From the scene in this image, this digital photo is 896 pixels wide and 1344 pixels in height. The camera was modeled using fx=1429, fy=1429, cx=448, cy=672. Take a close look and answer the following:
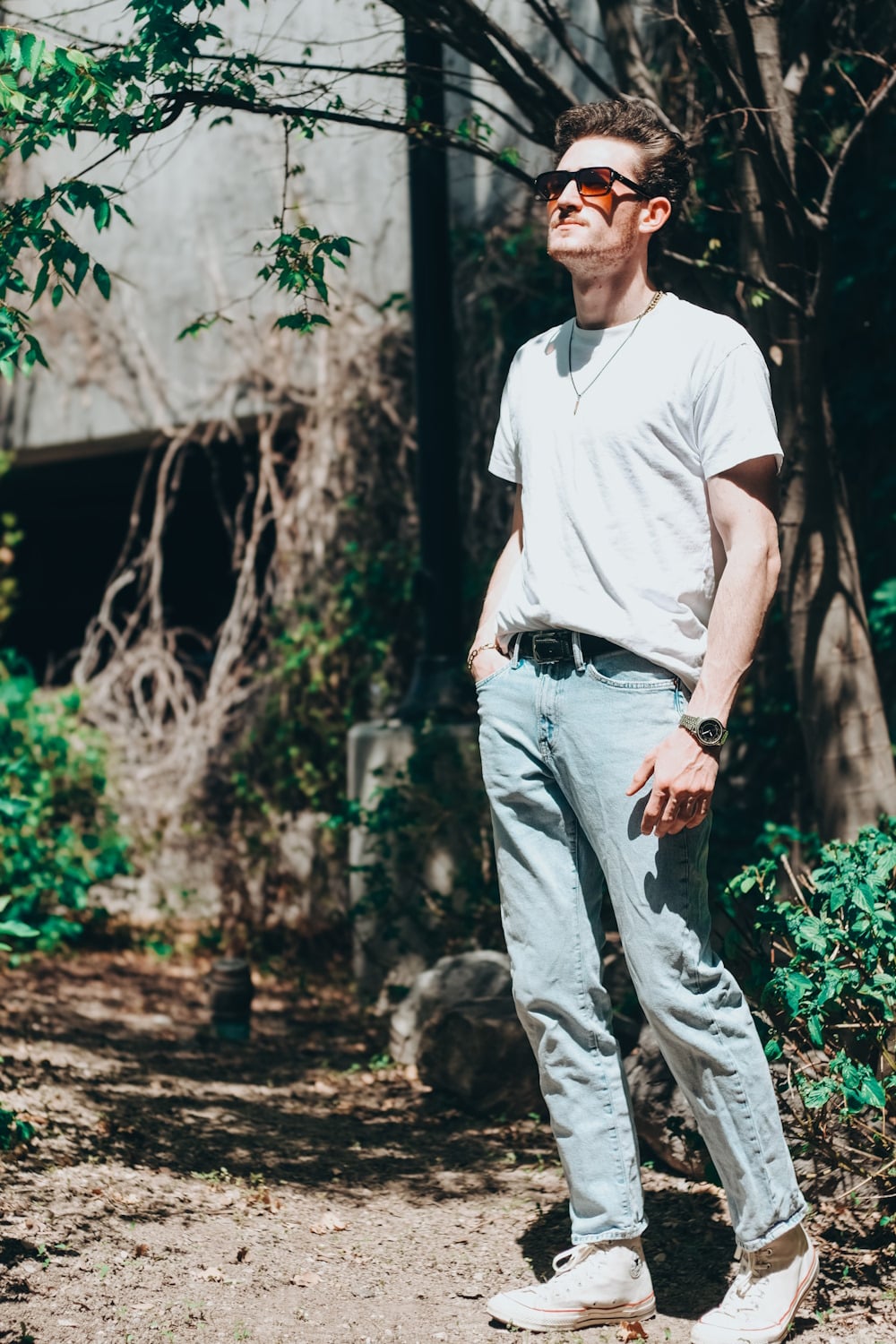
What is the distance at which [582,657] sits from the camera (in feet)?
8.10

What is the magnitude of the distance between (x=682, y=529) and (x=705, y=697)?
0.99ft

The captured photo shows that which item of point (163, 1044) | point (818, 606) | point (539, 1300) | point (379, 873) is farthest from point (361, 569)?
point (539, 1300)

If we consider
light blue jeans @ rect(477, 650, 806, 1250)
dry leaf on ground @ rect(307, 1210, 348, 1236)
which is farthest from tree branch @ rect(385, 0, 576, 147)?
dry leaf on ground @ rect(307, 1210, 348, 1236)

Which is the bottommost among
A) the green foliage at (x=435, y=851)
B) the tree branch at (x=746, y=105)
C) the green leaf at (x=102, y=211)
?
the green foliage at (x=435, y=851)

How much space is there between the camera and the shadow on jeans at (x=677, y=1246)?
278 cm

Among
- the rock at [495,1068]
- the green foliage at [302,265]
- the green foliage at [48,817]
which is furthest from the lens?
the green foliage at [48,817]

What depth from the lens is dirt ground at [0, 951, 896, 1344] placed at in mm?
2643

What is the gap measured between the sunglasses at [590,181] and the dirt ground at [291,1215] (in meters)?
2.03

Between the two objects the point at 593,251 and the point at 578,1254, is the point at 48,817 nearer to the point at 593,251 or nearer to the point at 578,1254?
the point at 578,1254

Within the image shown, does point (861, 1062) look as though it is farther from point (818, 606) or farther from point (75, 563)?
point (75, 563)

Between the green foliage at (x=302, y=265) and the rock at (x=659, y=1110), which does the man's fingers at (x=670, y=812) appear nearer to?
the rock at (x=659, y=1110)

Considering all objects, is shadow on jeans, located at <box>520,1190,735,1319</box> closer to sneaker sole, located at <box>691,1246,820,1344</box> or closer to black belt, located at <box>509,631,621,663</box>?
sneaker sole, located at <box>691,1246,820,1344</box>

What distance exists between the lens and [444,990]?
14.3ft

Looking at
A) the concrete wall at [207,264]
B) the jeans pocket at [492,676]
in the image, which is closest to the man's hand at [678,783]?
the jeans pocket at [492,676]
